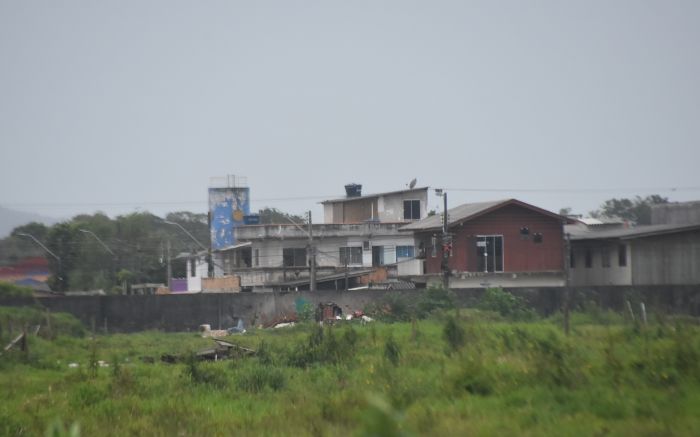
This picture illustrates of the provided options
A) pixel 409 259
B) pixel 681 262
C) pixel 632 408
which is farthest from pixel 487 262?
pixel 632 408

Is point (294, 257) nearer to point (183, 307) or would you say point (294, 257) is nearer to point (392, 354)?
point (183, 307)

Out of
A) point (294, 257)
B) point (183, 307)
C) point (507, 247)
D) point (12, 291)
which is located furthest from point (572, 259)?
point (12, 291)

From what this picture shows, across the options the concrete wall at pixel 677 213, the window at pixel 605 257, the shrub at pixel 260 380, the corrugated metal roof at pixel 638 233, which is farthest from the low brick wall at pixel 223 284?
the shrub at pixel 260 380

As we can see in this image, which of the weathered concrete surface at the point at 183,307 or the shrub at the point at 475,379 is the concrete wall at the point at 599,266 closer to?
the weathered concrete surface at the point at 183,307

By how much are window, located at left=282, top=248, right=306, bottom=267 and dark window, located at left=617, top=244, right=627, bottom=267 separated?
19785mm

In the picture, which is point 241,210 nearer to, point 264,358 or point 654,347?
point 264,358

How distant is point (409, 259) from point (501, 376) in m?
38.5

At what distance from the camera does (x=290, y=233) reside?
5578 centimetres

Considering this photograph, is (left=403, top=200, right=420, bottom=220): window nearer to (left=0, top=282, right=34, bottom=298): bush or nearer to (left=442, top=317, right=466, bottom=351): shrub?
(left=0, top=282, right=34, bottom=298): bush

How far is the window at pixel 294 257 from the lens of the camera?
2202 inches

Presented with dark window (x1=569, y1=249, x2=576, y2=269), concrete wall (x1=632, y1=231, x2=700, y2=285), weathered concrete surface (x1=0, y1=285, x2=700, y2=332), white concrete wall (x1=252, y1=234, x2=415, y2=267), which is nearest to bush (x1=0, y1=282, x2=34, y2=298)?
weathered concrete surface (x1=0, y1=285, x2=700, y2=332)

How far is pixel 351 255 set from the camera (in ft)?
186

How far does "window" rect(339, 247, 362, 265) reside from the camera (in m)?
56.5

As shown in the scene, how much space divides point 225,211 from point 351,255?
13976mm
